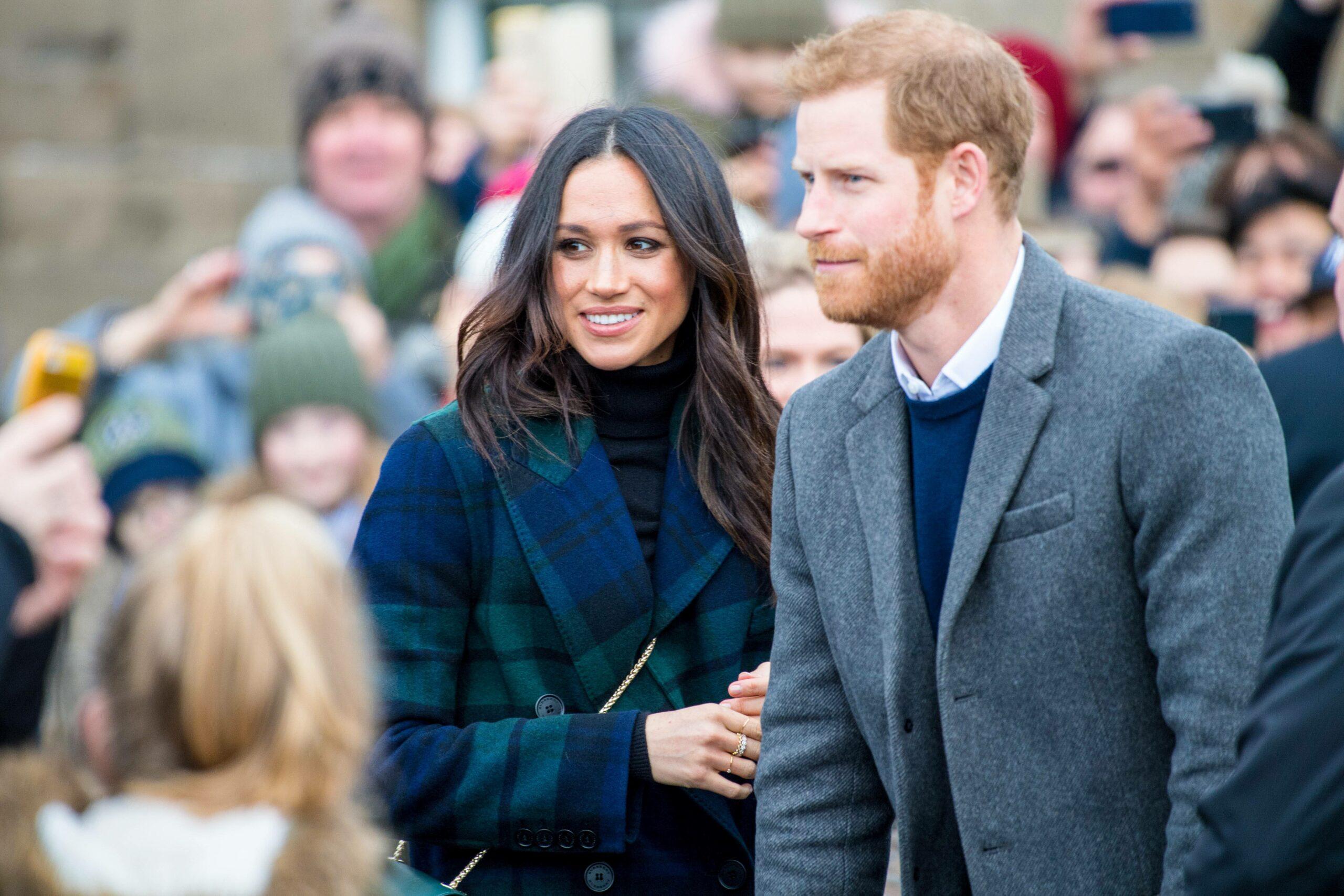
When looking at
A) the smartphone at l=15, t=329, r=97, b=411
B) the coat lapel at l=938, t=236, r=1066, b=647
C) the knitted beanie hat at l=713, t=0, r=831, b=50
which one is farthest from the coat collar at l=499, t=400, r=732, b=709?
the knitted beanie hat at l=713, t=0, r=831, b=50

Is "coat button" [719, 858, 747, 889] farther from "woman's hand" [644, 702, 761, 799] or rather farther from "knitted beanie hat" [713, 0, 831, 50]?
"knitted beanie hat" [713, 0, 831, 50]

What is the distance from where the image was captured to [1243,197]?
5.90m

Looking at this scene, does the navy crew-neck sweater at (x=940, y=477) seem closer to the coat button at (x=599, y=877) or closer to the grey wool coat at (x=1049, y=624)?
the grey wool coat at (x=1049, y=624)

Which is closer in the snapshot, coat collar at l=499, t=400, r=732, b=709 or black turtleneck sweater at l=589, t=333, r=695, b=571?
coat collar at l=499, t=400, r=732, b=709

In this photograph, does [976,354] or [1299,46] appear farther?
[1299,46]

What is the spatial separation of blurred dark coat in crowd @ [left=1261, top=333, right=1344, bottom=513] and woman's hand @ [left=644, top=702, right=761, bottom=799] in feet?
6.29

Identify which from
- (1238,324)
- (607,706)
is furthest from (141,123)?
(607,706)

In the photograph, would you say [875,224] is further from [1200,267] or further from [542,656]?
[1200,267]

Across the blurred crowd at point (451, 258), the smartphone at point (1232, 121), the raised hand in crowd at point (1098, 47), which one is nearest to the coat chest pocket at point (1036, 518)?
the blurred crowd at point (451, 258)

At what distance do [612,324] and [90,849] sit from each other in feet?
4.82

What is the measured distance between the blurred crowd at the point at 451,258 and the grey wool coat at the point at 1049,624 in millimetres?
1275

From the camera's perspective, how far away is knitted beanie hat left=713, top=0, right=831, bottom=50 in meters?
5.62

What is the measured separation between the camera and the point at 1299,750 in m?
1.80

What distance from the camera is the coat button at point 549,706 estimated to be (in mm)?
2967
